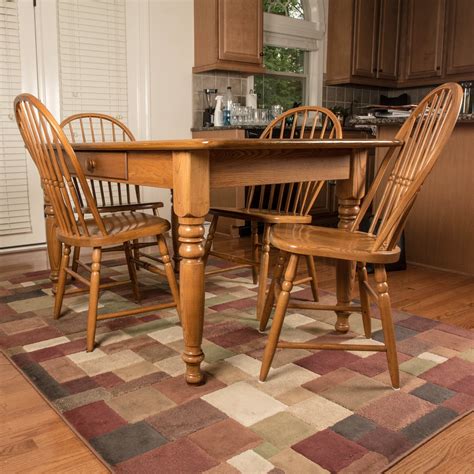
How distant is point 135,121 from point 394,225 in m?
3.12

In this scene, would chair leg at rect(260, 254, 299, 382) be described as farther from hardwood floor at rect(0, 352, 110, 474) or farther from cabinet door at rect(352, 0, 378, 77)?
cabinet door at rect(352, 0, 378, 77)

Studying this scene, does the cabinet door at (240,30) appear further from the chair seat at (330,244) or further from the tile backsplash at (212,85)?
the chair seat at (330,244)

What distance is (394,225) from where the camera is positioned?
1.58m

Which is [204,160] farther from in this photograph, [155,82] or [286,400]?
[155,82]

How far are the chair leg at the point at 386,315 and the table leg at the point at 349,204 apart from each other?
0.38m

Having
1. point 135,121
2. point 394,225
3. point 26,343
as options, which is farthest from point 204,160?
point 135,121

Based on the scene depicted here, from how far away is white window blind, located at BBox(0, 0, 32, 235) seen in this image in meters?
3.66

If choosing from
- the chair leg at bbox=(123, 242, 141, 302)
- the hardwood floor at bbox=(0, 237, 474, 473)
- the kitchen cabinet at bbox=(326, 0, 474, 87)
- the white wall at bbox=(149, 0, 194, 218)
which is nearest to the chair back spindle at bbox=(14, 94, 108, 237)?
the chair leg at bbox=(123, 242, 141, 302)

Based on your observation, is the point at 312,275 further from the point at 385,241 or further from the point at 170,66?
the point at 170,66

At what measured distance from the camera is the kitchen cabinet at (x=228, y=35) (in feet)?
13.8

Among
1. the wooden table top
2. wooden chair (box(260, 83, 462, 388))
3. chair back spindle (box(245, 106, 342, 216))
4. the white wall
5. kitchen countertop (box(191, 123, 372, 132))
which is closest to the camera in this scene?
the wooden table top

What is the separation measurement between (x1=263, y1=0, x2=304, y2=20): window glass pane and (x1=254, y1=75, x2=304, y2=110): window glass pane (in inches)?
23.2

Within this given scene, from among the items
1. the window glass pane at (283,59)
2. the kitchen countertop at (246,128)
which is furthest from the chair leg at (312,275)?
the window glass pane at (283,59)

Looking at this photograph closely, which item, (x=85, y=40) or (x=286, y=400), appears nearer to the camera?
(x=286, y=400)
